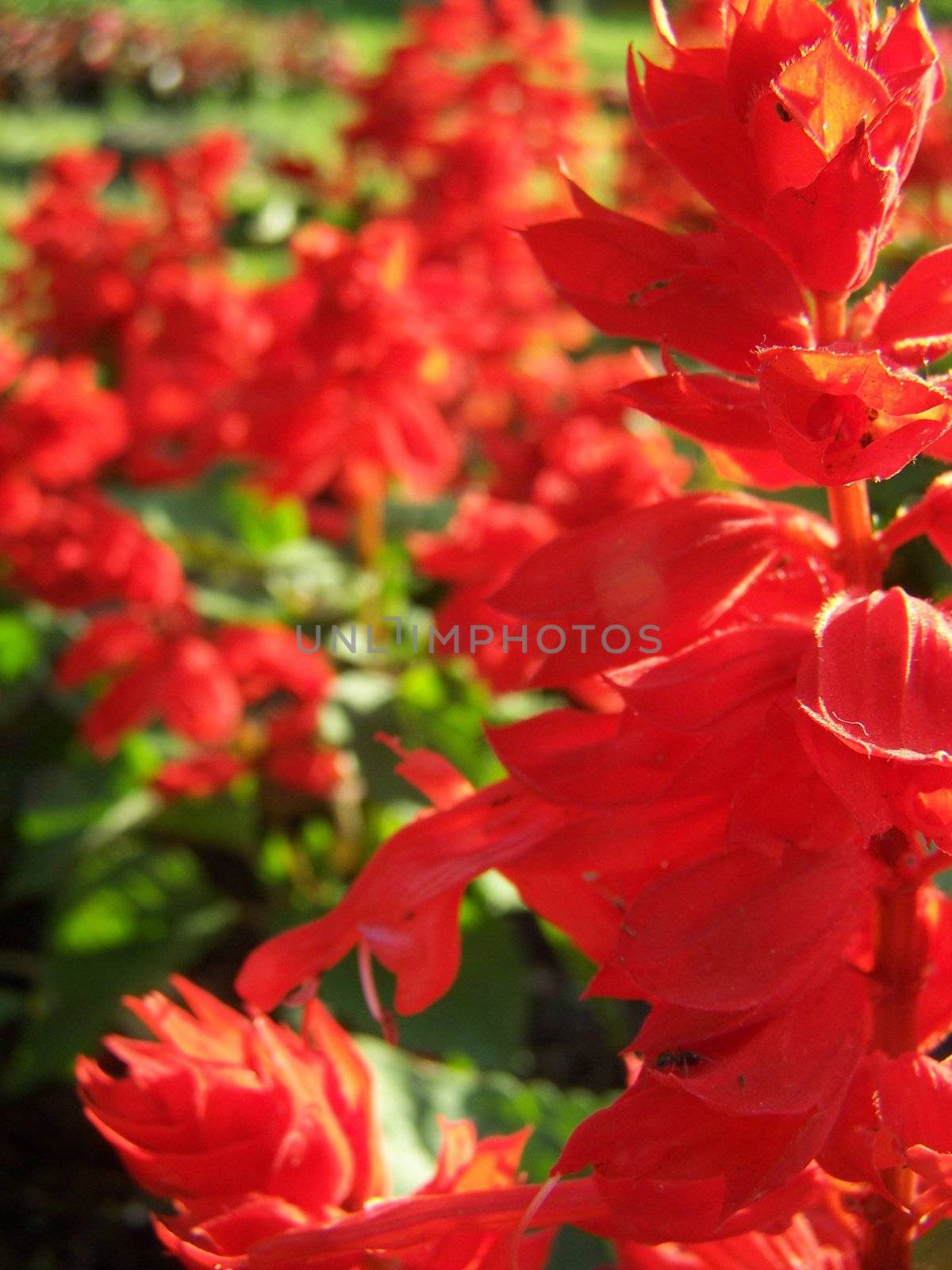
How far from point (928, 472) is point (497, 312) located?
1567 mm

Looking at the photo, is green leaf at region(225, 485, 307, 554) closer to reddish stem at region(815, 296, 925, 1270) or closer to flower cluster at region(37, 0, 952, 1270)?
flower cluster at region(37, 0, 952, 1270)

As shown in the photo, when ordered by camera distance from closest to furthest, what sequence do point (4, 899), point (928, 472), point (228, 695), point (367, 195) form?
point (928, 472) → point (228, 695) → point (4, 899) → point (367, 195)

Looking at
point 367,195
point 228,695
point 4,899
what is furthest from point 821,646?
point 367,195

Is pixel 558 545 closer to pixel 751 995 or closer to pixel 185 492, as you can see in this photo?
pixel 751 995

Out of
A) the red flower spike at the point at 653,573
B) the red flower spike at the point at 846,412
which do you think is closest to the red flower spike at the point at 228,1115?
the red flower spike at the point at 653,573

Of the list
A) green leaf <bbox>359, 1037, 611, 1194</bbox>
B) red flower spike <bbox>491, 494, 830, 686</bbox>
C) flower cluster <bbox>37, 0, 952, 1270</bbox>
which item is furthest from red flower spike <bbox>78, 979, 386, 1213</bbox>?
green leaf <bbox>359, 1037, 611, 1194</bbox>

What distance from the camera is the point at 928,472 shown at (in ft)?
2.06

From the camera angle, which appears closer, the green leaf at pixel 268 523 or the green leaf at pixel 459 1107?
the green leaf at pixel 459 1107

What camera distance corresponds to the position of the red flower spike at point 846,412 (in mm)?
353

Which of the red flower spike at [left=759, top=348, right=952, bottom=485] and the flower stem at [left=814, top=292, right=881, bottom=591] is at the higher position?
the red flower spike at [left=759, top=348, right=952, bottom=485]

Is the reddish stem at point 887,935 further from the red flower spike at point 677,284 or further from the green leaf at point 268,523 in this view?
→ the green leaf at point 268,523

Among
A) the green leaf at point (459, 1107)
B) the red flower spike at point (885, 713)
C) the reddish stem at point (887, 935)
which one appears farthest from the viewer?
the green leaf at point (459, 1107)

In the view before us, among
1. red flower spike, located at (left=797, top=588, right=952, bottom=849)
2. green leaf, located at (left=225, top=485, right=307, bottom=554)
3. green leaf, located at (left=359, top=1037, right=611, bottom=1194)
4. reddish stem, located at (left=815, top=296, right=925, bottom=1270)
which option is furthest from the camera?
green leaf, located at (left=225, top=485, right=307, bottom=554)

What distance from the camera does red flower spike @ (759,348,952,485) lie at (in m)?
0.35
